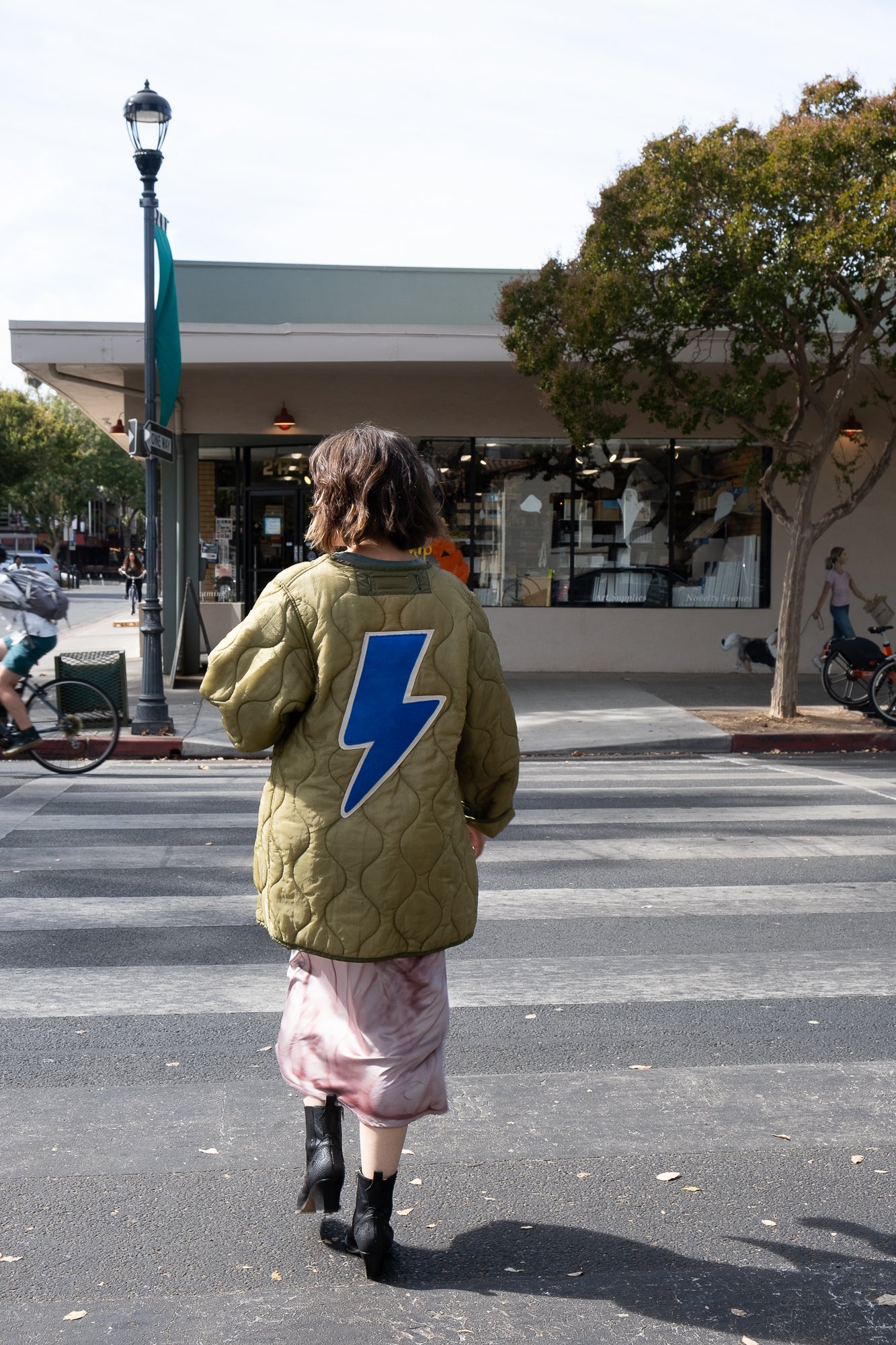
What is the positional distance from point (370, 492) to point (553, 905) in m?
3.68

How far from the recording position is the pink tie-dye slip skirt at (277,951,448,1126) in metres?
2.92

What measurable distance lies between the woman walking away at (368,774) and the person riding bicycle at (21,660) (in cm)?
698

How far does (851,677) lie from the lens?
14664 millimetres

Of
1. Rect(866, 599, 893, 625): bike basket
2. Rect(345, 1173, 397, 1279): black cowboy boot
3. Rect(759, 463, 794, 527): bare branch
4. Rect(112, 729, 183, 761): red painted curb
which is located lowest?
Rect(112, 729, 183, 761): red painted curb

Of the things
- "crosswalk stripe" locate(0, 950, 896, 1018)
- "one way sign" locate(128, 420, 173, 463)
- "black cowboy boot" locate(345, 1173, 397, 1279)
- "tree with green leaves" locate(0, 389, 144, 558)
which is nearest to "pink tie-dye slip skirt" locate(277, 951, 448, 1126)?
"black cowboy boot" locate(345, 1173, 397, 1279)

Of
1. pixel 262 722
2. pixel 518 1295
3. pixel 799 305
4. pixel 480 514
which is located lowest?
pixel 518 1295

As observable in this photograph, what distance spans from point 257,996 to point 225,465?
48.9ft

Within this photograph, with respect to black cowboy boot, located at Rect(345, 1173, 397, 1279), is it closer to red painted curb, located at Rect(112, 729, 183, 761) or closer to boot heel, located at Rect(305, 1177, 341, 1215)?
boot heel, located at Rect(305, 1177, 341, 1215)

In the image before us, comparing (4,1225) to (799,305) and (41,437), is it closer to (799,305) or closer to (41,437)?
(799,305)

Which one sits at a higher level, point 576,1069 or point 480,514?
point 480,514

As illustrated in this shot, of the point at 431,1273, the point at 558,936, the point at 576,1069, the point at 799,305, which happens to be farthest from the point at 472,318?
the point at 431,1273

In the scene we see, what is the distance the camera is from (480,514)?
18.8 metres

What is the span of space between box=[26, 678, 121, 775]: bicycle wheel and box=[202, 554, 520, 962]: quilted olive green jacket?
780 cm

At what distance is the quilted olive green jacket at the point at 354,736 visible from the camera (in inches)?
113
